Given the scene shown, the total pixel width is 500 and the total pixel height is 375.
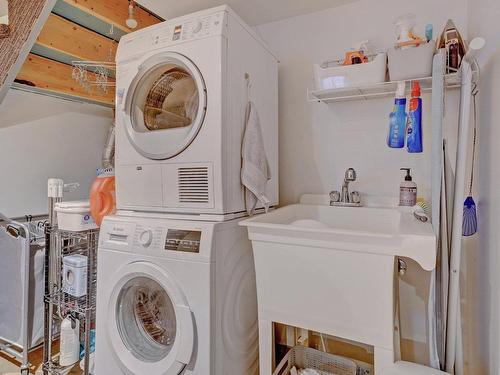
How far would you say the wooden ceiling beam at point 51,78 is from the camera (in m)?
2.01

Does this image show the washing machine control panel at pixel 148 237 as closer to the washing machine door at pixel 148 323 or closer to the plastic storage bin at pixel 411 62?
the washing machine door at pixel 148 323

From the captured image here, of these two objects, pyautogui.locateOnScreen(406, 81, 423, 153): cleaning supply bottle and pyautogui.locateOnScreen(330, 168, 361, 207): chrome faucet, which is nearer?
pyautogui.locateOnScreen(406, 81, 423, 153): cleaning supply bottle

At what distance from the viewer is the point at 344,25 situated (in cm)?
195

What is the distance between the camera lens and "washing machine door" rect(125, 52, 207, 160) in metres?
1.48

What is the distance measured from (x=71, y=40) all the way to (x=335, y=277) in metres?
2.24

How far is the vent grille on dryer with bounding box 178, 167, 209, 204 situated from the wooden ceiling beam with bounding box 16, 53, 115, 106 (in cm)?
144

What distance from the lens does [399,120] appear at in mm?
1431

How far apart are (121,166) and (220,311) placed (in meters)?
1.00

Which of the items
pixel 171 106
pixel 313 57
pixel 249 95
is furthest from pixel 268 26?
pixel 171 106

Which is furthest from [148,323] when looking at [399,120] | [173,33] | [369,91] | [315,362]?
[369,91]

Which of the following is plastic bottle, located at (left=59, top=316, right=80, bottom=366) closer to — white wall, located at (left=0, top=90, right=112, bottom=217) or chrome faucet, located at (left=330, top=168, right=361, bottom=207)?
white wall, located at (left=0, top=90, right=112, bottom=217)

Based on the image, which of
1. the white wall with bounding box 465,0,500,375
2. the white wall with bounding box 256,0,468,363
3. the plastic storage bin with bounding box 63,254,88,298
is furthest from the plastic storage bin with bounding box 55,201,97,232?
the white wall with bounding box 465,0,500,375

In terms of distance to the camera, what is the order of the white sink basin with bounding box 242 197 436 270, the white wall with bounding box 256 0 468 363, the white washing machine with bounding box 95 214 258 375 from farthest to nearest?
the white wall with bounding box 256 0 468 363 < the white washing machine with bounding box 95 214 258 375 < the white sink basin with bounding box 242 197 436 270

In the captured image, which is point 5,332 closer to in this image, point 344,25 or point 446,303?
point 446,303
